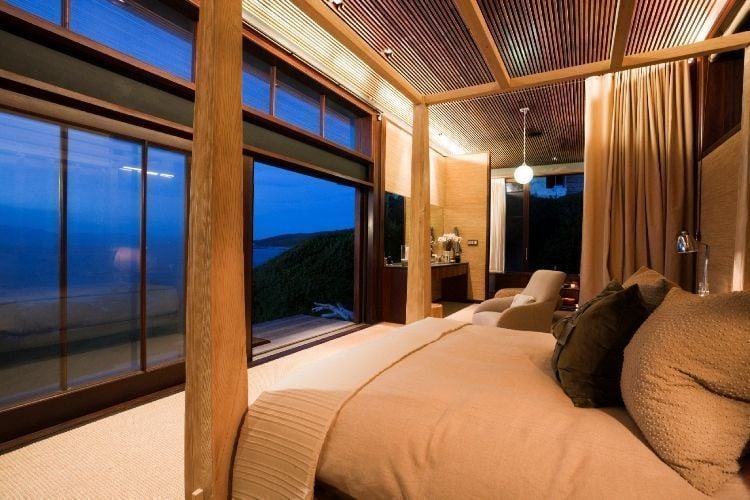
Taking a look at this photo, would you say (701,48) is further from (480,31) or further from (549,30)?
(549,30)

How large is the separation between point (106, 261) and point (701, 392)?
3233mm

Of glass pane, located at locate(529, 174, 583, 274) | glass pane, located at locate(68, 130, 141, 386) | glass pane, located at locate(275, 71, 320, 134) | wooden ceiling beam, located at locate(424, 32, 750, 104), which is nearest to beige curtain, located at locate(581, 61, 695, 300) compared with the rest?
wooden ceiling beam, located at locate(424, 32, 750, 104)

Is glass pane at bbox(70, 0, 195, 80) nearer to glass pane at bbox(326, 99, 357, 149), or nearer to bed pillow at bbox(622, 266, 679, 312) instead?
glass pane at bbox(326, 99, 357, 149)

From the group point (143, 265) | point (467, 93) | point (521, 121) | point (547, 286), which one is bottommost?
point (547, 286)

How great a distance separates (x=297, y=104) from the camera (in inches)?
159

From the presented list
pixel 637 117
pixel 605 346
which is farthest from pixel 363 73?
pixel 605 346

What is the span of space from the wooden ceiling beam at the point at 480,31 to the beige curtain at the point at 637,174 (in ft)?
7.35

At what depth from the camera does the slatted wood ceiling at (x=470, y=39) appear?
2.85m

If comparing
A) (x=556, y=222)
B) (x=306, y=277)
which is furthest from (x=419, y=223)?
(x=306, y=277)

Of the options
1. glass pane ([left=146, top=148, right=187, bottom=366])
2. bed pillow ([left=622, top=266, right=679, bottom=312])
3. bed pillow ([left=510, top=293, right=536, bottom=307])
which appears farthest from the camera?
bed pillow ([left=510, top=293, right=536, bottom=307])

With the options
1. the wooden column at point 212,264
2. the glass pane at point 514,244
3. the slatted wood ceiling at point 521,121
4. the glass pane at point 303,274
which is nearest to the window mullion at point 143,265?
the wooden column at point 212,264

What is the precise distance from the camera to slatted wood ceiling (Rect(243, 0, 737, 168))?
2850 millimetres

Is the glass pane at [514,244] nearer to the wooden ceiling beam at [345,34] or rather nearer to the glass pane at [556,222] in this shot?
the glass pane at [556,222]

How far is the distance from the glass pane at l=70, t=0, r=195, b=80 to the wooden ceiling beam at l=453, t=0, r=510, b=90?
218 cm
